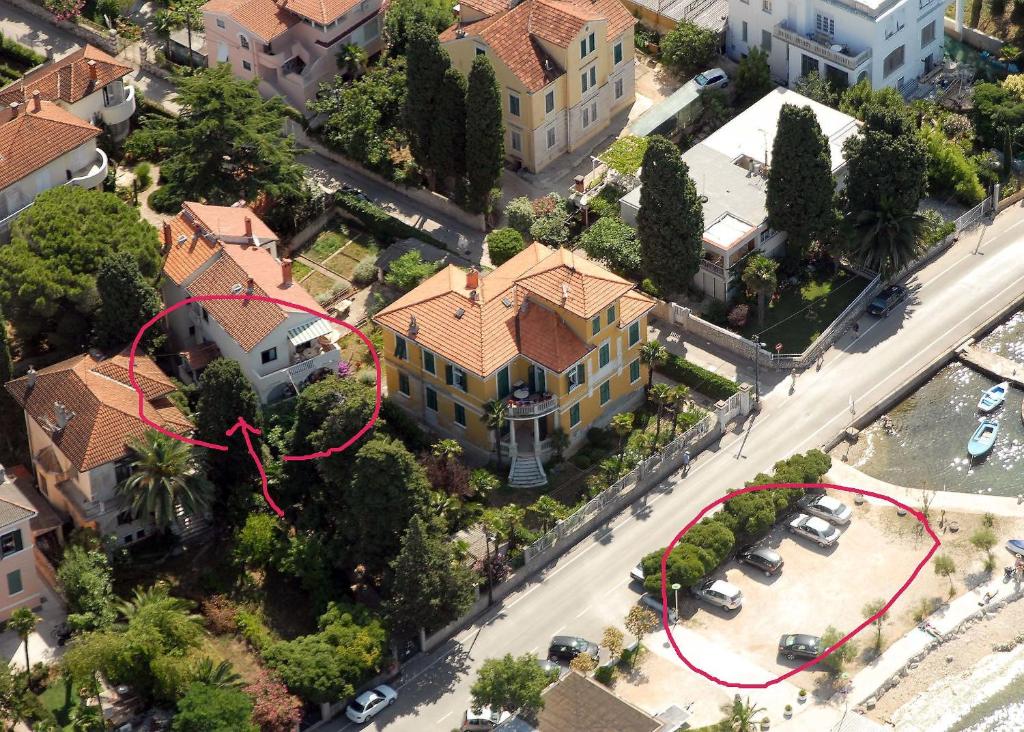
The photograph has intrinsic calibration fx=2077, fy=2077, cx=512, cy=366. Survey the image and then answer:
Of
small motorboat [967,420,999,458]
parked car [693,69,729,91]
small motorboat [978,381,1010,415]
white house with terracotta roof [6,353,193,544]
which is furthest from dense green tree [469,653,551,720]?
parked car [693,69,729,91]

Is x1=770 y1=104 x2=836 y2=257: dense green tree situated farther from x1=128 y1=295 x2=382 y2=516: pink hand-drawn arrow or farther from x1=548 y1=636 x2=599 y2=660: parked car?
x1=548 y1=636 x2=599 y2=660: parked car

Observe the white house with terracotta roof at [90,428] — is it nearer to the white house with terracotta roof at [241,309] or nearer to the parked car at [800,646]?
the white house with terracotta roof at [241,309]

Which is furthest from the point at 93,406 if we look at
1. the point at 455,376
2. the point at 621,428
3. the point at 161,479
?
the point at 621,428

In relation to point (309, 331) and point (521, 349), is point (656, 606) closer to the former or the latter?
point (521, 349)

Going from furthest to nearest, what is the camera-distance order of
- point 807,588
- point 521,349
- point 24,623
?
point 521,349, point 807,588, point 24,623

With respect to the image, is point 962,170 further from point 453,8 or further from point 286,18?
point 286,18
